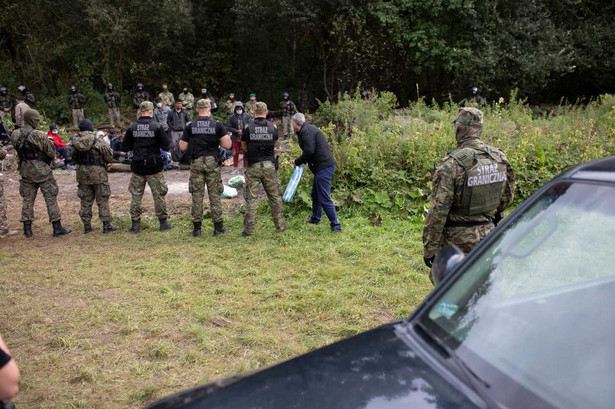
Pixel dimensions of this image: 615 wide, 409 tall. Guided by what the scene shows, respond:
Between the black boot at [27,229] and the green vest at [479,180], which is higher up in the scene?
the green vest at [479,180]

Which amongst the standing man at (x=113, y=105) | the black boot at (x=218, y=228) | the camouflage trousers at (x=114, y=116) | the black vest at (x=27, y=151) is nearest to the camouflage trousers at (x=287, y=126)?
the standing man at (x=113, y=105)

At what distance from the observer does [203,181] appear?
802 cm

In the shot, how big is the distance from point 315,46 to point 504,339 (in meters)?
23.5

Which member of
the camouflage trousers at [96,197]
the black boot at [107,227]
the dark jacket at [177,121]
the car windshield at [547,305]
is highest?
the car windshield at [547,305]

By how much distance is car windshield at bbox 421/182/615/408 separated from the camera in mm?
1726

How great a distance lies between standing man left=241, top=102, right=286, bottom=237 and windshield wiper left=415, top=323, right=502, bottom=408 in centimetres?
585

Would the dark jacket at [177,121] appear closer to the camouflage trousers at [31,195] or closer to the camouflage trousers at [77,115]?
the camouflage trousers at [77,115]

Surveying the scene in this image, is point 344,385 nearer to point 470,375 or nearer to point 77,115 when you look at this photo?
point 470,375

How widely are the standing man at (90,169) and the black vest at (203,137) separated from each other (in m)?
1.59

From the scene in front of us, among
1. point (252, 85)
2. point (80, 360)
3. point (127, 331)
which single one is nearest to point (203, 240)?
point (127, 331)

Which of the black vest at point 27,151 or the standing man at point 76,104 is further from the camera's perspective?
the standing man at point 76,104

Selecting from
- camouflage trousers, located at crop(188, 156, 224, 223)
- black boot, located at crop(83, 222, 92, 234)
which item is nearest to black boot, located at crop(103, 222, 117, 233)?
black boot, located at crop(83, 222, 92, 234)

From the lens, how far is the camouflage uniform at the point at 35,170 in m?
7.99

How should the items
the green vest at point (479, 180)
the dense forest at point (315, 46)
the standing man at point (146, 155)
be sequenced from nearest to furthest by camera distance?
the green vest at point (479, 180) < the standing man at point (146, 155) < the dense forest at point (315, 46)
